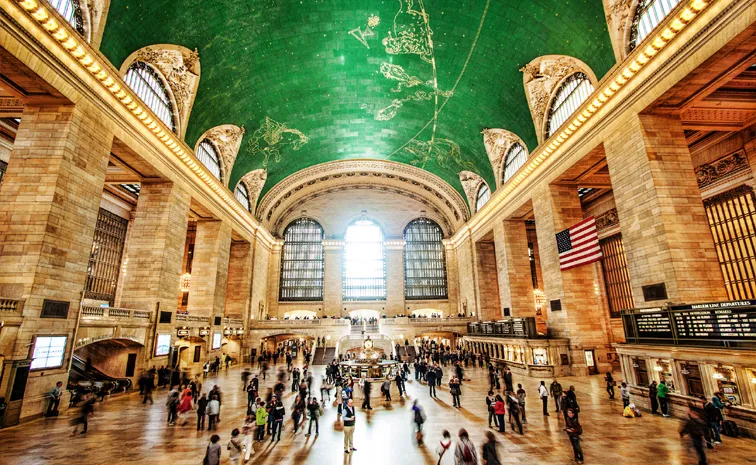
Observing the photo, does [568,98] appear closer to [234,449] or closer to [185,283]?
[234,449]

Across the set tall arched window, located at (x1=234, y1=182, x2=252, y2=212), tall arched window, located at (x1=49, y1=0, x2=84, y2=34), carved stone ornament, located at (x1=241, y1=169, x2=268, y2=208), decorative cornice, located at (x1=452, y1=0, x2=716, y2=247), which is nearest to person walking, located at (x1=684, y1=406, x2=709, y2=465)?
decorative cornice, located at (x1=452, y1=0, x2=716, y2=247)

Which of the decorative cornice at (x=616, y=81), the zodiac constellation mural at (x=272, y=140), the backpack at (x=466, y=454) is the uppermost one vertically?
the zodiac constellation mural at (x=272, y=140)

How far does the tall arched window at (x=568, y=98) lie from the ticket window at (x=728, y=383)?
1052 centimetres

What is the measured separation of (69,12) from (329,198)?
24.3 meters

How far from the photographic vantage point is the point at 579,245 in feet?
47.9

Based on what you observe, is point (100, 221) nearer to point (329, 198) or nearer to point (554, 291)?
point (329, 198)

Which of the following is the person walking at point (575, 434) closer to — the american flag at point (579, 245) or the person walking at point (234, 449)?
the person walking at point (234, 449)

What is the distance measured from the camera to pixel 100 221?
2184 centimetres

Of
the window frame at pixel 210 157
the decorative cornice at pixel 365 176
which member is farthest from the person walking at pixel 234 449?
the decorative cornice at pixel 365 176

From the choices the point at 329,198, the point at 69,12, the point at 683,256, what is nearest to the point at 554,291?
the point at 683,256

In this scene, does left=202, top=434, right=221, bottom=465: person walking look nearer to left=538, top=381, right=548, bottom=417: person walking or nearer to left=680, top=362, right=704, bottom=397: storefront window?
left=538, top=381, right=548, bottom=417: person walking

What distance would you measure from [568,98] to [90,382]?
21732mm

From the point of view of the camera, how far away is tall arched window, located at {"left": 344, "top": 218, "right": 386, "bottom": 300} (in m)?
33.2

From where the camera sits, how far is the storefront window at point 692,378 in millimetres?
8500
